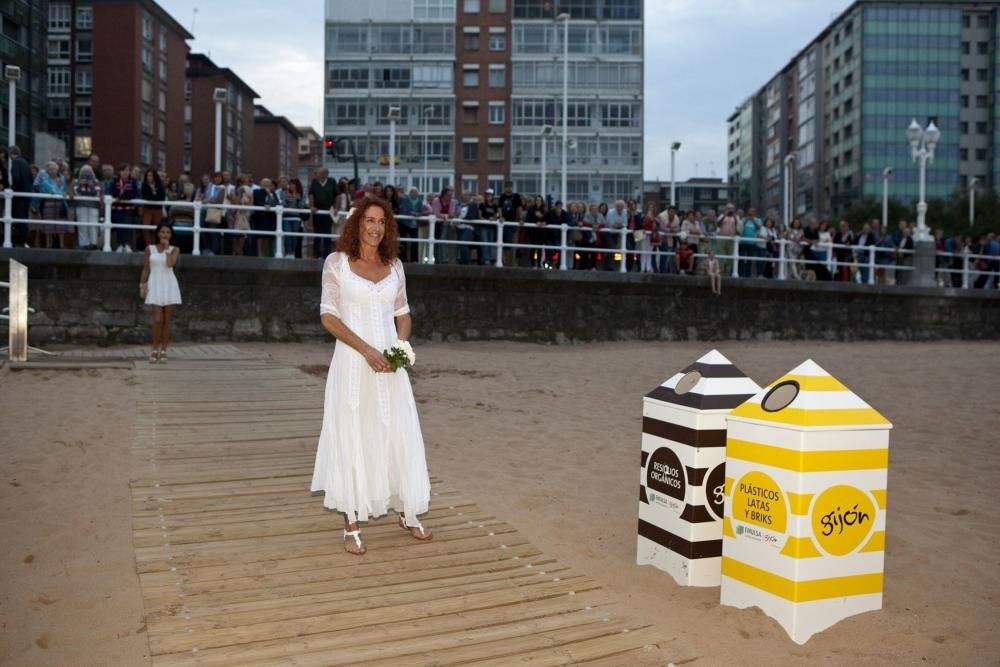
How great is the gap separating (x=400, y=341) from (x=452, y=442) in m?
4.06

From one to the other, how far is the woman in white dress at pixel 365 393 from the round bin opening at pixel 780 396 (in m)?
1.98

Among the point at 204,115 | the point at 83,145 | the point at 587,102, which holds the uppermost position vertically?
the point at 204,115

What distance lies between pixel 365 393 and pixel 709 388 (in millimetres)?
1877

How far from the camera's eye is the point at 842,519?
14.5ft

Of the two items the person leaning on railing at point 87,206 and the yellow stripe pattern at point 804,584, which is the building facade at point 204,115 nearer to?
the person leaning on railing at point 87,206

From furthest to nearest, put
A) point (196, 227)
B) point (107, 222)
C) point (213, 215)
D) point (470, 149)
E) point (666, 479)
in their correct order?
point (470, 149), point (213, 215), point (196, 227), point (107, 222), point (666, 479)

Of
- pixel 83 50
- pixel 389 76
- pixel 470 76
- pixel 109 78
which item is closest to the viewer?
pixel 109 78

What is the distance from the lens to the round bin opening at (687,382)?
5.17 m

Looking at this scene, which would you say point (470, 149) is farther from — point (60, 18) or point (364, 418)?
point (364, 418)

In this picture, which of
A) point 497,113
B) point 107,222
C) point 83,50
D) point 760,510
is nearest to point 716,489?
point 760,510

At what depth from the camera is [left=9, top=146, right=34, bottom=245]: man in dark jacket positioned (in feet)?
52.9

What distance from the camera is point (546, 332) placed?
20141 mm

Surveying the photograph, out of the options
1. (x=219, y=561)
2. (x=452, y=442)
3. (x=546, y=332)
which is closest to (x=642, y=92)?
(x=546, y=332)

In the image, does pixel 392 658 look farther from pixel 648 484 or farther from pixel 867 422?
pixel 867 422
